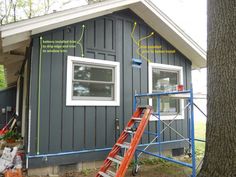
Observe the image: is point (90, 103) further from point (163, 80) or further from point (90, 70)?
point (163, 80)

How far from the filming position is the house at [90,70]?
4.56 meters

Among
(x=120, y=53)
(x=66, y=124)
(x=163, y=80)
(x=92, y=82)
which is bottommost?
(x=66, y=124)

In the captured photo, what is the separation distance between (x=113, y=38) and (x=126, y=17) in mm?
787

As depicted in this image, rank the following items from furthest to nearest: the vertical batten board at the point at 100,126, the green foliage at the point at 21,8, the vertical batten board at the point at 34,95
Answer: the green foliage at the point at 21,8 < the vertical batten board at the point at 100,126 < the vertical batten board at the point at 34,95

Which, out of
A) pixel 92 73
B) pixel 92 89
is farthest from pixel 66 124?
pixel 92 73

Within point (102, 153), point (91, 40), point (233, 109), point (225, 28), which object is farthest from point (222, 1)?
point (102, 153)

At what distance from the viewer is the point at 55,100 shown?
4.73 meters

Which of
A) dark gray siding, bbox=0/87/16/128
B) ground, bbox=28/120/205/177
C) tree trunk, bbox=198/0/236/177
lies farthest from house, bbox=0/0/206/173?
dark gray siding, bbox=0/87/16/128

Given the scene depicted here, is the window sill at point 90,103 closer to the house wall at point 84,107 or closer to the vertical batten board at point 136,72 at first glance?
the house wall at point 84,107

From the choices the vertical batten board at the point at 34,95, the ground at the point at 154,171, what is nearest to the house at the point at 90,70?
the vertical batten board at the point at 34,95

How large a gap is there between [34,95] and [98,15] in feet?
8.20

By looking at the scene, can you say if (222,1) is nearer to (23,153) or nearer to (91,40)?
(91,40)

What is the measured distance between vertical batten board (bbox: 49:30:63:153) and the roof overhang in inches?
18.8

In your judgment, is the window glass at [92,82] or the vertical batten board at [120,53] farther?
the vertical batten board at [120,53]
